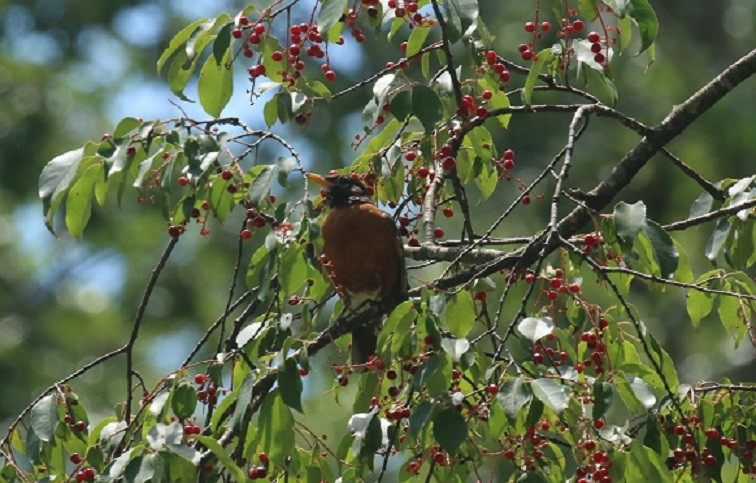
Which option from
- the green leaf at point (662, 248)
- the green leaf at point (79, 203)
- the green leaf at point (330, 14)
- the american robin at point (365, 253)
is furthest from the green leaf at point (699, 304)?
the green leaf at point (79, 203)

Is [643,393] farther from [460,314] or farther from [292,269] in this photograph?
[292,269]

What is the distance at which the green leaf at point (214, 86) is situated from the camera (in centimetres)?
298

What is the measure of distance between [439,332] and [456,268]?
82 cm

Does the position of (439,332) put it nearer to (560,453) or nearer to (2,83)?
(560,453)

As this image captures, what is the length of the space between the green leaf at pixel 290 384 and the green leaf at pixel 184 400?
0.21 metres

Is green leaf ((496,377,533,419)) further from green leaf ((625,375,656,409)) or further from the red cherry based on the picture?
the red cherry

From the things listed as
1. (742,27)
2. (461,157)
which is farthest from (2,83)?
(461,157)

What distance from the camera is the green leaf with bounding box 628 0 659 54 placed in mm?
2709

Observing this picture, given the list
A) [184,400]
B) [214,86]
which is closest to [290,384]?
[184,400]

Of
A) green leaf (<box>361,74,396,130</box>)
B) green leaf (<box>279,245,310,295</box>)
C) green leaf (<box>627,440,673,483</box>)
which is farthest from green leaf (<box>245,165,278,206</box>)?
green leaf (<box>627,440,673,483</box>)

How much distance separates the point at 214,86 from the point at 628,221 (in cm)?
109

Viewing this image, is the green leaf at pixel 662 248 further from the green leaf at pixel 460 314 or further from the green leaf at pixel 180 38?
the green leaf at pixel 180 38

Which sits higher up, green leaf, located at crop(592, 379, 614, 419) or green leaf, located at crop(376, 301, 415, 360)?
green leaf, located at crop(376, 301, 415, 360)

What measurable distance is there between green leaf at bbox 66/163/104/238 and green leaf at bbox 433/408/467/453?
3.49ft
